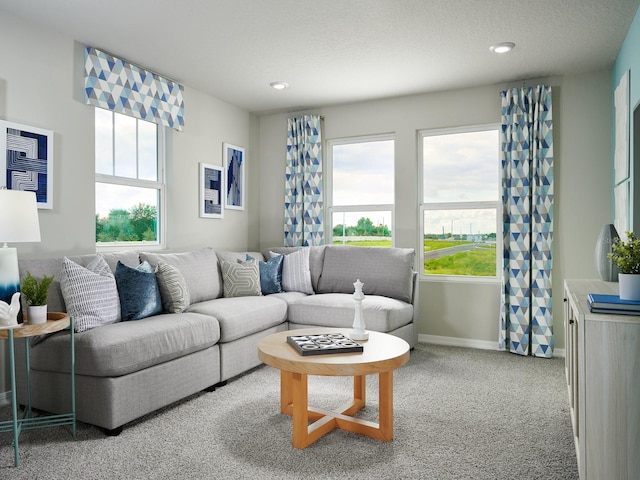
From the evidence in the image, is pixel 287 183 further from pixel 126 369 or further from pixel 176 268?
pixel 126 369

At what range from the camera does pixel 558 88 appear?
14.0 ft

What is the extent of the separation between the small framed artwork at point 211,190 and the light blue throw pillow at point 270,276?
2.29 ft

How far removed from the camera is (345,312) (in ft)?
13.2

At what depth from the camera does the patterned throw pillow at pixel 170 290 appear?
338 centimetres

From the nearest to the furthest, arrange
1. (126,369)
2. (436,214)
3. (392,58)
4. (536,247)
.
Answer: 1. (126,369)
2. (392,58)
3. (536,247)
4. (436,214)

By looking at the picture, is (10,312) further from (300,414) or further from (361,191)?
(361,191)

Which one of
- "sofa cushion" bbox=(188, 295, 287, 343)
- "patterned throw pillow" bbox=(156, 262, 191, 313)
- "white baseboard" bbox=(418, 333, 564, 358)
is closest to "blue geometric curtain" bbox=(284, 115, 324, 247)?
"sofa cushion" bbox=(188, 295, 287, 343)

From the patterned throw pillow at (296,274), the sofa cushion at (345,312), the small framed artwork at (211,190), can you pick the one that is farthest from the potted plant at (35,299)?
the patterned throw pillow at (296,274)

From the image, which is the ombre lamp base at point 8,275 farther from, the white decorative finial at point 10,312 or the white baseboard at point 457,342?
the white baseboard at point 457,342

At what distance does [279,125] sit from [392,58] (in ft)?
6.75

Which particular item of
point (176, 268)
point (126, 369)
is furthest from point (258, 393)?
point (176, 268)

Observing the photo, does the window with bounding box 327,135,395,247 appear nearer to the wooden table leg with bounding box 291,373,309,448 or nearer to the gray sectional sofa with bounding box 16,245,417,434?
the gray sectional sofa with bounding box 16,245,417,434

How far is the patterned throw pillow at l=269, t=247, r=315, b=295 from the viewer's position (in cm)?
470

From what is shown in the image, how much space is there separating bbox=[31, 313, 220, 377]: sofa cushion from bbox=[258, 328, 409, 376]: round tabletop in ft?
2.05
